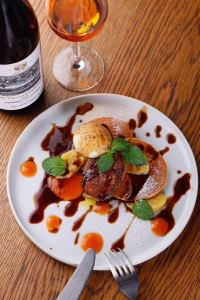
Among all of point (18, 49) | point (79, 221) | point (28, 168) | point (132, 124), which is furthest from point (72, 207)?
point (18, 49)

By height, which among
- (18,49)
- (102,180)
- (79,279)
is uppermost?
(18,49)

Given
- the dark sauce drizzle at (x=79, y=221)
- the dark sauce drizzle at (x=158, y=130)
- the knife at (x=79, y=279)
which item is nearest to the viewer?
the knife at (x=79, y=279)

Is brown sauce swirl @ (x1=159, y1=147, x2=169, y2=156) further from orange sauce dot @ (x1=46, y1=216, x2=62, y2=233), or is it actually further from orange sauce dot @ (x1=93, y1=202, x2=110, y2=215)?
orange sauce dot @ (x1=46, y1=216, x2=62, y2=233)

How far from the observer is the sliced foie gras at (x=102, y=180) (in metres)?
1.26

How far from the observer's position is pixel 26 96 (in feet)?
4.35

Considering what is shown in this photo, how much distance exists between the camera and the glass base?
1.45 meters

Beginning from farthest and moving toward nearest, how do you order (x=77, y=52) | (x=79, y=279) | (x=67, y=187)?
(x=77, y=52) < (x=67, y=187) < (x=79, y=279)

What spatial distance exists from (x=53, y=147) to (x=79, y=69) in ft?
0.81

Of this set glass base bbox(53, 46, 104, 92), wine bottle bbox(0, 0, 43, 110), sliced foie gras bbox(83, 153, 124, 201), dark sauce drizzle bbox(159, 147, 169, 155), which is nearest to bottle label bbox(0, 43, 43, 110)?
wine bottle bbox(0, 0, 43, 110)

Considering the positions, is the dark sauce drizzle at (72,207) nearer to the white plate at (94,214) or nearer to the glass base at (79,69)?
the white plate at (94,214)

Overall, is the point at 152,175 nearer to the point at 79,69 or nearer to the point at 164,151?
the point at 164,151

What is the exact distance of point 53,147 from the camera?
1.35 meters

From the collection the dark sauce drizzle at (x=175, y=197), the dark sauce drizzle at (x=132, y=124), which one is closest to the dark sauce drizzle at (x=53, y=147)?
the dark sauce drizzle at (x=132, y=124)

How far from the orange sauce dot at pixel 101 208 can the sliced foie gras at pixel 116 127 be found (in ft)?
0.52
